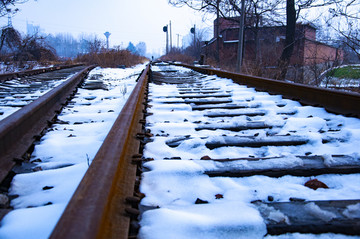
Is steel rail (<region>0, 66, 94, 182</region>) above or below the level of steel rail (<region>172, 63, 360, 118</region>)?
below

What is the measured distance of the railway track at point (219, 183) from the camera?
3.18ft

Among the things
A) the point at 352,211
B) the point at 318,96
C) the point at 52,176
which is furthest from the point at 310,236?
the point at 318,96

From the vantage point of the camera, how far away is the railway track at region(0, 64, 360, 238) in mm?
968

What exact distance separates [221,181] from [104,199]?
2.25 feet

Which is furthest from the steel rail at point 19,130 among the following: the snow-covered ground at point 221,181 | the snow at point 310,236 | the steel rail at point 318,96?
the steel rail at point 318,96

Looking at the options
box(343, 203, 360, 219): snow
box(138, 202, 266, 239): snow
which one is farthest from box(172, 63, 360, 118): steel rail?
box(138, 202, 266, 239): snow

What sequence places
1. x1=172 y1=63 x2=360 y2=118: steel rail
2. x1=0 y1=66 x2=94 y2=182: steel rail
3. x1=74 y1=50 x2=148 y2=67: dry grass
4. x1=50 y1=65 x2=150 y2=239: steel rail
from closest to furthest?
x1=50 y1=65 x2=150 y2=239: steel rail → x1=0 y1=66 x2=94 y2=182: steel rail → x1=172 y1=63 x2=360 y2=118: steel rail → x1=74 y1=50 x2=148 y2=67: dry grass

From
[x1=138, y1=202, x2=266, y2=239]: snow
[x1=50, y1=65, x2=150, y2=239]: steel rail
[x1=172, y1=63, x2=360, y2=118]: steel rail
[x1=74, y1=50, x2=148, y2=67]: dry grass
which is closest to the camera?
[x1=50, y1=65, x2=150, y2=239]: steel rail

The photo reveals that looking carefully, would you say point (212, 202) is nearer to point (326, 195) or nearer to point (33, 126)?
point (326, 195)

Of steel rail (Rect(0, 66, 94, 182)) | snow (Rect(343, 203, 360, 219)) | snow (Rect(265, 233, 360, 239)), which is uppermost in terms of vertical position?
steel rail (Rect(0, 66, 94, 182))

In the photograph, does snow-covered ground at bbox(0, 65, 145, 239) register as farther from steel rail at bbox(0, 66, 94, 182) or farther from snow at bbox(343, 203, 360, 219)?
snow at bbox(343, 203, 360, 219)

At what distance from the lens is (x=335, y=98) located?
9.68 feet

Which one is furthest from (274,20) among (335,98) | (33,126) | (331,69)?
(33,126)

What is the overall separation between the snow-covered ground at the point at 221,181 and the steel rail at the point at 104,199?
0.33ft
